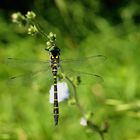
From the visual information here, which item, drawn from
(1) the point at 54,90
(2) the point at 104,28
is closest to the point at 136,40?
(2) the point at 104,28

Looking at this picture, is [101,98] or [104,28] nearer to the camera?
[101,98]

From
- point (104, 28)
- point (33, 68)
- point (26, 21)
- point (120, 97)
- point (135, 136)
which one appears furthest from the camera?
point (104, 28)

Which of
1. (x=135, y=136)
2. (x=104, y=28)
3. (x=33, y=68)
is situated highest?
(x=104, y=28)

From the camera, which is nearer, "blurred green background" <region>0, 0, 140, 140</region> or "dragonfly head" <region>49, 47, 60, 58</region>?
"dragonfly head" <region>49, 47, 60, 58</region>

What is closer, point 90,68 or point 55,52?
point 55,52

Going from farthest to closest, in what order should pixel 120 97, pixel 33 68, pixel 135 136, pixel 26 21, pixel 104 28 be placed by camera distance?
pixel 104 28, pixel 33 68, pixel 120 97, pixel 135 136, pixel 26 21

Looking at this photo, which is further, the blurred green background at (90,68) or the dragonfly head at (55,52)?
the blurred green background at (90,68)

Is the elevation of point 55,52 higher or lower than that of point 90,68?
lower

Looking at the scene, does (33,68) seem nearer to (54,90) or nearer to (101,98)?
(101,98)
